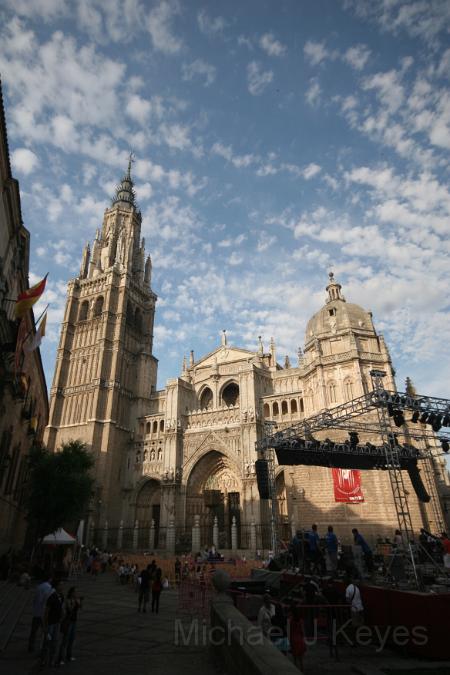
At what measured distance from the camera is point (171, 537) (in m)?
33.0

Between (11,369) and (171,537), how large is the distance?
72.0 ft

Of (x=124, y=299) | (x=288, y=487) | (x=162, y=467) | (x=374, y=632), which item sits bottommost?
(x=374, y=632)

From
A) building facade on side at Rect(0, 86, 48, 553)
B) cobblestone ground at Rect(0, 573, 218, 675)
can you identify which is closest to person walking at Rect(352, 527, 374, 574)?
cobblestone ground at Rect(0, 573, 218, 675)

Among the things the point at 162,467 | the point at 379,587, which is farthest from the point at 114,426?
the point at 379,587

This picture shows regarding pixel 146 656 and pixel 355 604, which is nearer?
pixel 146 656

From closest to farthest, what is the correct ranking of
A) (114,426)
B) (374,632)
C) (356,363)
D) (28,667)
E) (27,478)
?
(28,667) → (374,632) → (27,478) → (356,363) → (114,426)

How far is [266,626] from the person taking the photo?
283 inches

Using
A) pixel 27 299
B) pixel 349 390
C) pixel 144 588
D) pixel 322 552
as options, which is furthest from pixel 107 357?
pixel 322 552

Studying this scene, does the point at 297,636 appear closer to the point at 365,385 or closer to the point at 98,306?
the point at 365,385

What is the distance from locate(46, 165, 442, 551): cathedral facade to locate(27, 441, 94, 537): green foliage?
11203 millimetres

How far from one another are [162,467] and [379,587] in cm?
3053

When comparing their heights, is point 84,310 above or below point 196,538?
above

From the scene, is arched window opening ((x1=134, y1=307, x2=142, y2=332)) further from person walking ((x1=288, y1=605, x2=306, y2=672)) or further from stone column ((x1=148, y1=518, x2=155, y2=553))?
person walking ((x1=288, y1=605, x2=306, y2=672))

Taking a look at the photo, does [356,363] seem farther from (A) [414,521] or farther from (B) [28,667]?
(B) [28,667]
